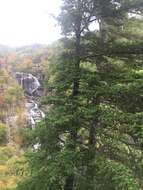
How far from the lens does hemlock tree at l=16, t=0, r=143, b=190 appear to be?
320 inches

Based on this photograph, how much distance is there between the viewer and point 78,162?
831cm

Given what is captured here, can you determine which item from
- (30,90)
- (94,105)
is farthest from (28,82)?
(94,105)

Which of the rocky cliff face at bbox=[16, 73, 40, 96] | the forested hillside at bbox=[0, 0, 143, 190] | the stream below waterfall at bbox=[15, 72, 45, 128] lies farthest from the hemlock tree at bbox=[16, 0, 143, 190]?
the rocky cliff face at bbox=[16, 73, 40, 96]

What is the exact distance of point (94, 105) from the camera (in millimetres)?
8578

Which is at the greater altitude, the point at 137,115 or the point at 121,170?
the point at 137,115

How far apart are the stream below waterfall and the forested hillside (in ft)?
90.1

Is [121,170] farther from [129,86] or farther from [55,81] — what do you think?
[55,81]

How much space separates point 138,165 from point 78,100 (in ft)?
6.35

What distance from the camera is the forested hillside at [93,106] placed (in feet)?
26.6

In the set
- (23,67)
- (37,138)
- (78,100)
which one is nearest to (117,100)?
(78,100)

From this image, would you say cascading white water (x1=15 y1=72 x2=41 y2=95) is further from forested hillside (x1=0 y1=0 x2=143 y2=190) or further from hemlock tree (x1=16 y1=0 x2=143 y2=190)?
hemlock tree (x1=16 y1=0 x2=143 y2=190)

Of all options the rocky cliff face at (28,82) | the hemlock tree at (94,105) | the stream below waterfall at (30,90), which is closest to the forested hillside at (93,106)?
the hemlock tree at (94,105)

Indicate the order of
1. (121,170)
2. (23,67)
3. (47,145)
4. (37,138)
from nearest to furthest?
(121,170) → (47,145) → (37,138) → (23,67)

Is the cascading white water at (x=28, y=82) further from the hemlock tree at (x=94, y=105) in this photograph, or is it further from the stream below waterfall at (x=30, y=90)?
the hemlock tree at (x=94, y=105)
